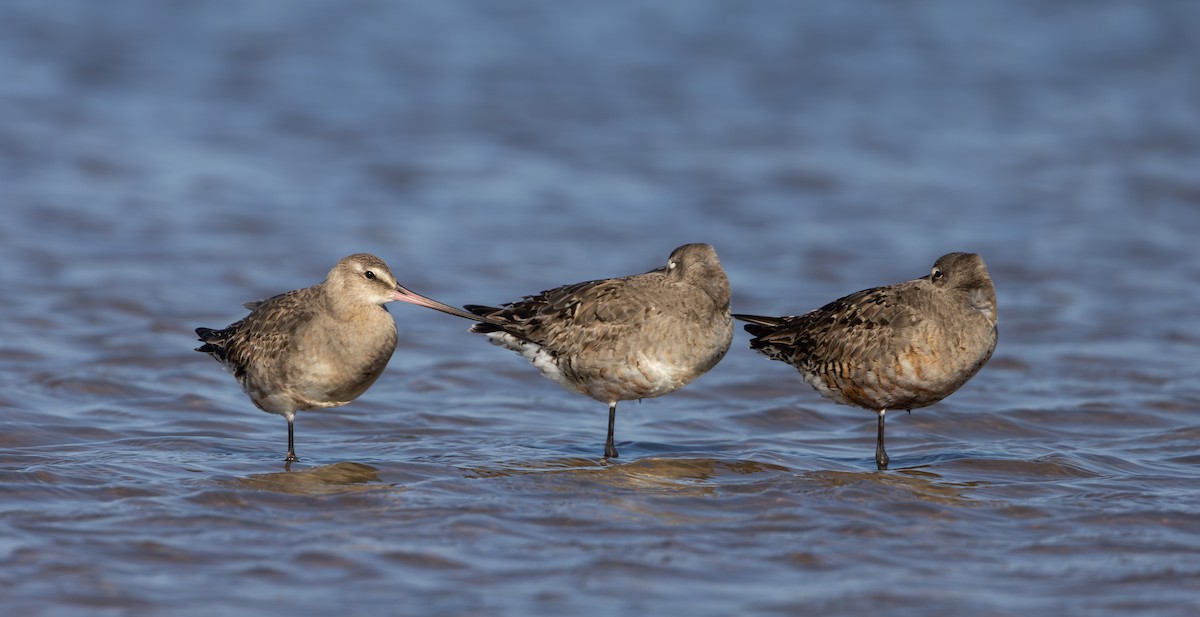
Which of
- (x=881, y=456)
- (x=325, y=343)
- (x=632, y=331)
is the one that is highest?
(x=632, y=331)

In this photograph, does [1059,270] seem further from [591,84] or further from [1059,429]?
[591,84]

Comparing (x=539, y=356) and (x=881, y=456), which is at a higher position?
(x=539, y=356)

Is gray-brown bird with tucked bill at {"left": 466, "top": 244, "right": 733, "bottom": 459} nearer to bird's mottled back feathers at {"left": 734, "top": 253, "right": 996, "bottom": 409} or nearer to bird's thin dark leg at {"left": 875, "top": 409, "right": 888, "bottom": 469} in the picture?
bird's mottled back feathers at {"left": 734, "top": 253, "right": 996, "bottom": 409}

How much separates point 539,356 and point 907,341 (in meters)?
1.87

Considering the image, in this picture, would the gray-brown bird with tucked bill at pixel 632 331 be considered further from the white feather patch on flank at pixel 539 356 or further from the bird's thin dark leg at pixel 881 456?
the bird's thin dark leg at pixel 881 456

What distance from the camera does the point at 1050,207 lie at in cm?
1323

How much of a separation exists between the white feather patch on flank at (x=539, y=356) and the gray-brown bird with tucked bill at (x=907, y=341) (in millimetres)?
1242

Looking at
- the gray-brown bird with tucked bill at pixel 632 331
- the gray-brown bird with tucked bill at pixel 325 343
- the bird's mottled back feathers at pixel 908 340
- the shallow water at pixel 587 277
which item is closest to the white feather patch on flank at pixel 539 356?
the gray-brown bird with tucked bill at pixel 632 331

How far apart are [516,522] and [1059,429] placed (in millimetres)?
3396

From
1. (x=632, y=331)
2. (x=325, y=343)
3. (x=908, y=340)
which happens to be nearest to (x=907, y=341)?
(x=908, y=340)

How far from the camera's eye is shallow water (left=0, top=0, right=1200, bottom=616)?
18.5 ft

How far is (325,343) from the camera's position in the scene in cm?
721

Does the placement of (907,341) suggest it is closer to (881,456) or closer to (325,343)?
(881,456)

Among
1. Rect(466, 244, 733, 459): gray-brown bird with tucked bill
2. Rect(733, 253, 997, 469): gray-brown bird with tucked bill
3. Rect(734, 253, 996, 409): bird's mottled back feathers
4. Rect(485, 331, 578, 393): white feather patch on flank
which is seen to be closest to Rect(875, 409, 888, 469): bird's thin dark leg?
Rect(733, 253, 997, 469): gray-brown bird with tucked bill
